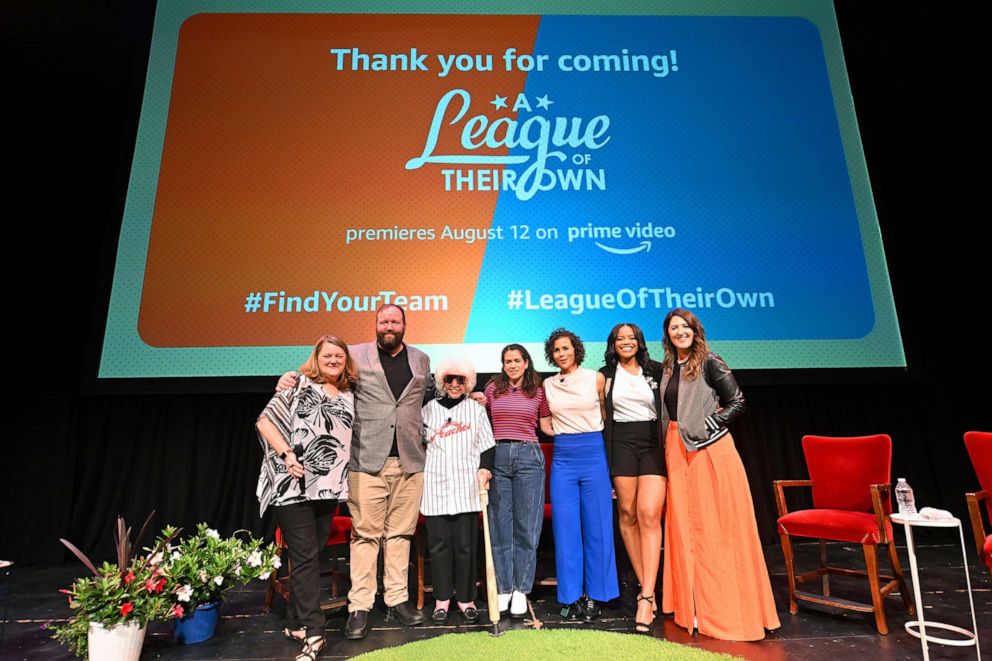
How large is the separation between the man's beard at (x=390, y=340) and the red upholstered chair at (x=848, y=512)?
80.6 inches

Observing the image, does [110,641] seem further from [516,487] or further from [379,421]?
[516,487]

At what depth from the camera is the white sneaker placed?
273 cm

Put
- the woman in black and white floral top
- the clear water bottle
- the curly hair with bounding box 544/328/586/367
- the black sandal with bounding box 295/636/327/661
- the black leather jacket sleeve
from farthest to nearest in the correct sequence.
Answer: the curly hair with bounding box 544/328/586/367 < the black leather jacket sleeve < the woman in black and white floral top < the black sandal with bounding box 295/636/327/661 < the clear water bottle

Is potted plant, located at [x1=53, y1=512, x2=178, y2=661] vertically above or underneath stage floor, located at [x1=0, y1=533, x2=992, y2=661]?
above

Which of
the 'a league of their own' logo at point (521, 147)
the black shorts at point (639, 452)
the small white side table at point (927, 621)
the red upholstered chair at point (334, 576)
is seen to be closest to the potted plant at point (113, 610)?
the red upholstered chair at point (334, 576)

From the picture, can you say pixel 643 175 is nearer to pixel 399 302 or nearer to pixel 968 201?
pixel 399 302

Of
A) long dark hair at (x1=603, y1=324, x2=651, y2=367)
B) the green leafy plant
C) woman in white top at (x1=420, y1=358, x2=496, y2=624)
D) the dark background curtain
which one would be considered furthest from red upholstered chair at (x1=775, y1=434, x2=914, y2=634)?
the green leafy plant

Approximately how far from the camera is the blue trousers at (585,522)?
2.77 m

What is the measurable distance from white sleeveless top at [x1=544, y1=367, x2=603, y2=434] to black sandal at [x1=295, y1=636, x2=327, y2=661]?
1363 mm

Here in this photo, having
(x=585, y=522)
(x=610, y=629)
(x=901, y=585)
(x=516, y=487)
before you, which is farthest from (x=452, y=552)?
(x=901, y=585)

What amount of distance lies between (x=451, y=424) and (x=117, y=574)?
1.46 metres

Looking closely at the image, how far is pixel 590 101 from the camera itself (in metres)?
3.88

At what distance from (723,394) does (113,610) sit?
8.53ft

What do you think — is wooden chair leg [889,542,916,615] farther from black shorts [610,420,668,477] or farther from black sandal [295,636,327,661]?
black sandal [295,636,327,661]
